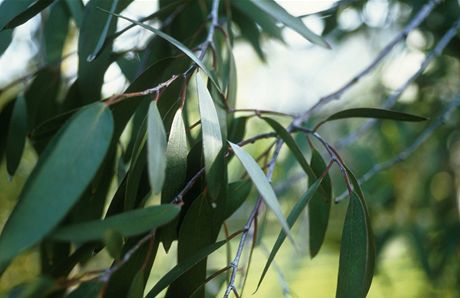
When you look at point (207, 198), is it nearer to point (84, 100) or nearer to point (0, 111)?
point (84, 100)

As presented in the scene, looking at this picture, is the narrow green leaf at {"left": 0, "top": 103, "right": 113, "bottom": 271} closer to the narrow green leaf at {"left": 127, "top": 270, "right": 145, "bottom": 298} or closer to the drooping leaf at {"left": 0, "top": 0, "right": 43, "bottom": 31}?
the narrow green leaf at {"left": 127, "top": 270, "right": 145, "bottom": 298}

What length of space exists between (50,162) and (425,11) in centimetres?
78

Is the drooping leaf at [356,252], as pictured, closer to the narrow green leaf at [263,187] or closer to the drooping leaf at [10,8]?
the narrow green leaf at [263,187]

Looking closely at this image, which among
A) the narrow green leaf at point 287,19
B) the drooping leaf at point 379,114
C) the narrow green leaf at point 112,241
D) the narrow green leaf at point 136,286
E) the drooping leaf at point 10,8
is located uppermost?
the drooping leaf at point 10,8

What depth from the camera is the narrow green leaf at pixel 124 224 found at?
38 centimetres

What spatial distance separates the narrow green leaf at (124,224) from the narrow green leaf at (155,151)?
36 millimetres

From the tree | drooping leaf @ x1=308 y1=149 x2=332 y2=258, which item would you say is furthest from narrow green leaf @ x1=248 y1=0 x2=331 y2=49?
drooping leaf @ x1=308 y1=149 x2=332 y2=258


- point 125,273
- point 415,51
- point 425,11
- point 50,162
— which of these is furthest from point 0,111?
point 415,51

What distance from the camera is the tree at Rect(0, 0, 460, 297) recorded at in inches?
15.6

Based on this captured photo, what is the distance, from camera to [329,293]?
7.42ft

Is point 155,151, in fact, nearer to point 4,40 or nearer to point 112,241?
point 112,241

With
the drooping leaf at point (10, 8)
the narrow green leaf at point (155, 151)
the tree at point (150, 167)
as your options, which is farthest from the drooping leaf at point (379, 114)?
the drooping leaf at point (10, 8)

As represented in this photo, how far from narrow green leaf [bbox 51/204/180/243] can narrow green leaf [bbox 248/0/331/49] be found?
0.28 m

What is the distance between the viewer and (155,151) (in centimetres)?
40
